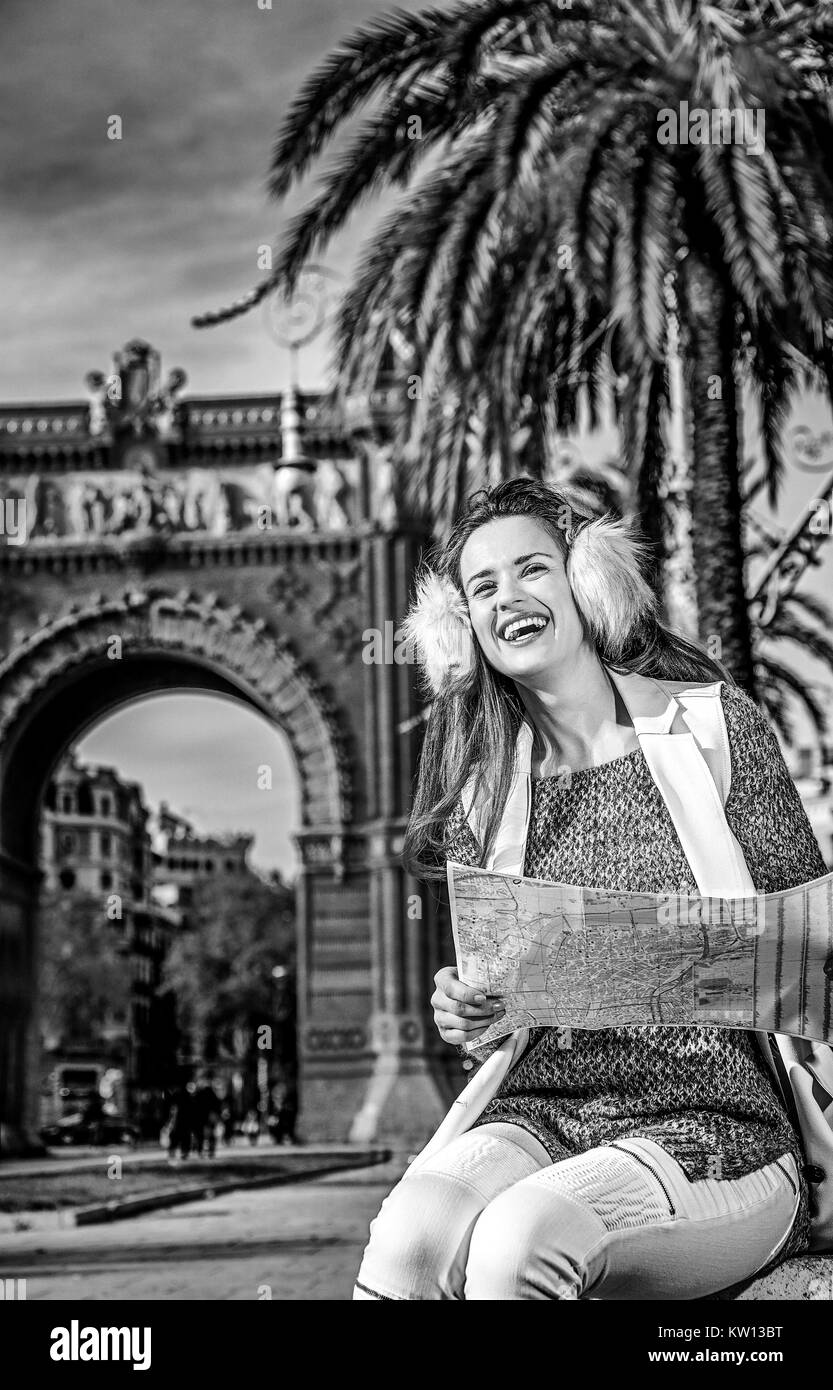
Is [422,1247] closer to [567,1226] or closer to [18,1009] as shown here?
[567,1226]

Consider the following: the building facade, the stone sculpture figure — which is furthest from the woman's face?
the building facade

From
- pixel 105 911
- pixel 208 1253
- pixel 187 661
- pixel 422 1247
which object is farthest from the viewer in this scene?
pixel 105 911

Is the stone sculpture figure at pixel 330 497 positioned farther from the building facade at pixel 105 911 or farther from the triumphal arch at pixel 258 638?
the building facade at pixel 105 911

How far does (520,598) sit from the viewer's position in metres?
2.74

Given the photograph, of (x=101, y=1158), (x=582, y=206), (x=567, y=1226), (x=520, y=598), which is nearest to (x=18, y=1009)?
(x=101, y=1158)

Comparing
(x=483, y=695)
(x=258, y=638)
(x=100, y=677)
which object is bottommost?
(x=483, y=695)

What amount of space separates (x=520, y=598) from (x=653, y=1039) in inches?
27.4

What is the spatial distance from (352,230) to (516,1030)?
33.5 feet

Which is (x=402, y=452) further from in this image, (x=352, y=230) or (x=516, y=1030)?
(x=516, y=1030)

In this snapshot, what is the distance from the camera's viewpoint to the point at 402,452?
454 inches

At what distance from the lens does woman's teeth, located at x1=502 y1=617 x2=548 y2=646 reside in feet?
8.97

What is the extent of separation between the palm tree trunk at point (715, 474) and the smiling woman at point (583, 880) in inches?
272

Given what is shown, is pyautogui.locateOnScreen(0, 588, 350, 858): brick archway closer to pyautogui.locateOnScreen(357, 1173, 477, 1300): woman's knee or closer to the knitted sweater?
the knitted sweater

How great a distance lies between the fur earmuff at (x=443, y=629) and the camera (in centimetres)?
283
